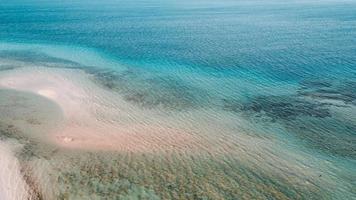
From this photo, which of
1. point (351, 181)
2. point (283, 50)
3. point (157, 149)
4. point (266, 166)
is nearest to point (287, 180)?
point (266, 166)

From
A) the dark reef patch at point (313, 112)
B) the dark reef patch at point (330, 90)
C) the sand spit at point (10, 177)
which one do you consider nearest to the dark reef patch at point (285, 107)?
the dark reef patch at point (313, 112)

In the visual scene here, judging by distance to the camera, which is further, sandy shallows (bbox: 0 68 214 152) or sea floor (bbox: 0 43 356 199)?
sandy shallows (bbox: 0 68 214 152)

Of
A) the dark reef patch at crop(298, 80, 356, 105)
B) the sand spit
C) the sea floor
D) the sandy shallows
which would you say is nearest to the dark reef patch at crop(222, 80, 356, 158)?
the dark reef patch at crop(298, 80, 356, 105)

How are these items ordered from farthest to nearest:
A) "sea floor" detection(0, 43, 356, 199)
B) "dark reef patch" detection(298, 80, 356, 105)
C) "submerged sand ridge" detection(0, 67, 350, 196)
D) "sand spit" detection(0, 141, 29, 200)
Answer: "dark reef patch" detection(298, 80, 356, 105), "submerged sand ridge" detection(0, 67, 350, 196), "sea floor" detection(0, 43, 356, 199), "sand spit" detection(0, 141, 29, 200)

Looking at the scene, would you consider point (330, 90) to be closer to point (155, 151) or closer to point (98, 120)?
point (155, 151)

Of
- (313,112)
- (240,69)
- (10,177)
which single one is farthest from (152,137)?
(240,69)

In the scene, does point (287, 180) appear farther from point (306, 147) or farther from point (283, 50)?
point (283, 50)

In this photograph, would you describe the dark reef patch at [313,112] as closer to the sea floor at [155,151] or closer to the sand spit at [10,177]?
the sea floor at [155,151]

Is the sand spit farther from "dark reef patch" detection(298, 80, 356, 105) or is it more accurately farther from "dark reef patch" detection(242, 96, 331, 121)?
"dark reef patch" detection(298, 80, 356, 105)
